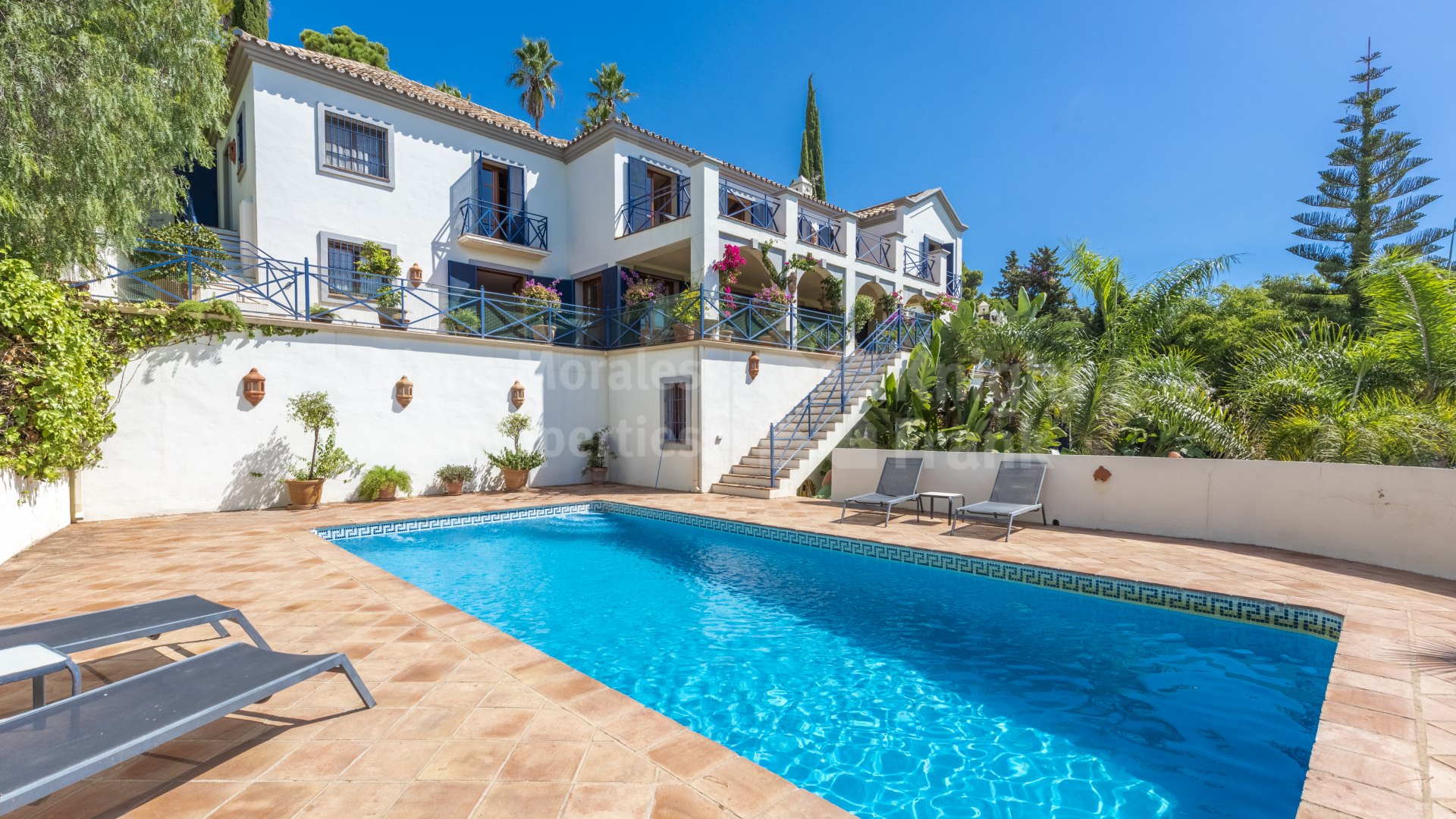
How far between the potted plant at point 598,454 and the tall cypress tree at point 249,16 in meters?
19.8

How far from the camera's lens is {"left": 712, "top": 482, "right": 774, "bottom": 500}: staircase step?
12354mm

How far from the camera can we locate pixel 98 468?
31.3ft

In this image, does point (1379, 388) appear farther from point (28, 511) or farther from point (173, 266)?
point (173, 266)

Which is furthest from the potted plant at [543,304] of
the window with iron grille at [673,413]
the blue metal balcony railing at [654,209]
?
the window with iron grille at [673,413]

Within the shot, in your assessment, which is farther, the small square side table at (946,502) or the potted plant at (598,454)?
the potted plant at (598,454)

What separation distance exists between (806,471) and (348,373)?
29.5ft

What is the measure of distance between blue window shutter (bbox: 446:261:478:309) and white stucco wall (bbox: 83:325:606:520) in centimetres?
277

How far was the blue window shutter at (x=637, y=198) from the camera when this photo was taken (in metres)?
16.6

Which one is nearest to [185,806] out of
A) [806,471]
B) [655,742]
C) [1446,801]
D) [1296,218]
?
[655,742]

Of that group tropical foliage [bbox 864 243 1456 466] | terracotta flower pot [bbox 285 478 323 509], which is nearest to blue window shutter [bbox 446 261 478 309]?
terracotta flower pot [bbox 285 478 323 509]

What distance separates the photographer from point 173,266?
10844 mm

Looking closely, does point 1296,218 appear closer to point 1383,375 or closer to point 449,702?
point 1383,375

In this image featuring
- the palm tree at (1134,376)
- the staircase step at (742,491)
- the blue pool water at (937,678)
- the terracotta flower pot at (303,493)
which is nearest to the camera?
the blue pool water at (937,678)

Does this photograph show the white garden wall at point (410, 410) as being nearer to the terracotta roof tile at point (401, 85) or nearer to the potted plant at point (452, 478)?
the potted plant at point (452, 478)
